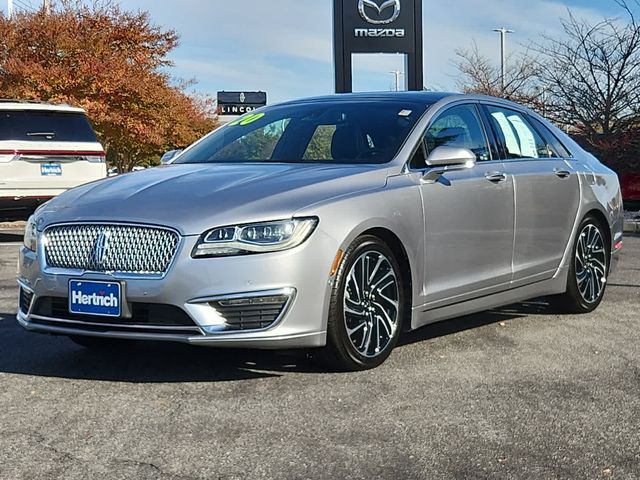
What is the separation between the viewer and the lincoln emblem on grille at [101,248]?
166 inches

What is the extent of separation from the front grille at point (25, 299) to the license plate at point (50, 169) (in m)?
7.14

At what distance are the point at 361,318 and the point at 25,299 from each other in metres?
1.74

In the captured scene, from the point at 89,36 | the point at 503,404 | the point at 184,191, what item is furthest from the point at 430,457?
the point at 89,36

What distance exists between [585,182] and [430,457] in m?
3.62

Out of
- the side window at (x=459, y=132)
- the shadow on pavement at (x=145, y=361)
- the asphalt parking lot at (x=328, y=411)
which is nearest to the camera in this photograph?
the asphalt parking lot at (x=328, y=411)

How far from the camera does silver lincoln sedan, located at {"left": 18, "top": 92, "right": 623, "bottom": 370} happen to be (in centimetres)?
410

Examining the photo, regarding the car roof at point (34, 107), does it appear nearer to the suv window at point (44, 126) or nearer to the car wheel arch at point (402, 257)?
the suv window at point (44, 126)

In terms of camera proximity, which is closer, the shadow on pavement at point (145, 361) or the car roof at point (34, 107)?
the shadow on pavement at point (145, 361)

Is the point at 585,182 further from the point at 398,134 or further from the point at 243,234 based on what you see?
the point at 243,234

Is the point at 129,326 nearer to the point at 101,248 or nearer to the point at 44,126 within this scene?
the point at 101,248

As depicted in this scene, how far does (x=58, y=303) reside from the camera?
4.39 metres

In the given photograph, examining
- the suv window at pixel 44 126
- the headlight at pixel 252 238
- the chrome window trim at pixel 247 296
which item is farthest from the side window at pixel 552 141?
the suv window at pixel 44 126

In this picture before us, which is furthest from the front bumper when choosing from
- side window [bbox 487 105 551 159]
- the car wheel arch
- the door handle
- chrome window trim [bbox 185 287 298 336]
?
side window [bbox 487 105 551 159]

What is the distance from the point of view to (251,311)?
412 centimetres
